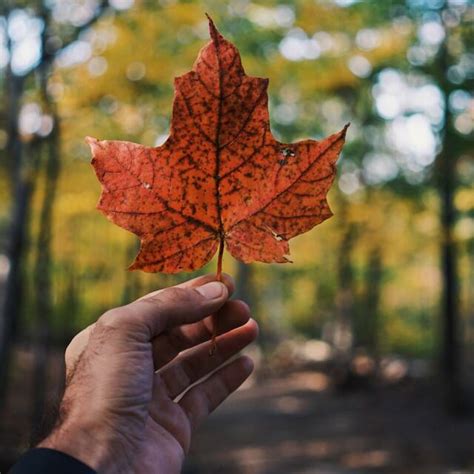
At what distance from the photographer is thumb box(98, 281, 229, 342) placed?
1294 mm

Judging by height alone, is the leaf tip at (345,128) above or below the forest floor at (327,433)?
above

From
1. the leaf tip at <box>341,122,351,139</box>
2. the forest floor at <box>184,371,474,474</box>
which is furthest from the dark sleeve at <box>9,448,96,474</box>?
the forest floor at <box>184,371,474,474</box>

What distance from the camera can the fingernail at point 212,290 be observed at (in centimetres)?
130

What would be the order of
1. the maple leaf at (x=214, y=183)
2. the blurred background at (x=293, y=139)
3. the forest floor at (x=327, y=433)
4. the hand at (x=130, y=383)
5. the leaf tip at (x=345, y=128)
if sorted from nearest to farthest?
the leaf tip at (x=345, y=128) → the maple leaf at (x=214, y=183) → the hand at (x=130, y=383) → the blurred background at (x=293, y=139) → the forest floor at (x=327, y=433)

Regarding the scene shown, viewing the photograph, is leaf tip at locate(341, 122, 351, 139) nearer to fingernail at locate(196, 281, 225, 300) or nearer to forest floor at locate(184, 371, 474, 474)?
fingernail at locate(196, 281, 225, 300)

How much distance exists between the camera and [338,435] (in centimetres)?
930

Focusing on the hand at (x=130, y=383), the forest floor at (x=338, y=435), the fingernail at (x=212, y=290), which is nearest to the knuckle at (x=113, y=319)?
the hand at (x=130, y=383)

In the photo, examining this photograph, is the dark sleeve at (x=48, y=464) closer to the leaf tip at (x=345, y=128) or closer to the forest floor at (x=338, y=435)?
the leaf tip at (x=345, y=128)

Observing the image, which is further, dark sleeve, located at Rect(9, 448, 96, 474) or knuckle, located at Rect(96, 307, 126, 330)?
knuckle, located at Rect(96, 307, 126, 330)

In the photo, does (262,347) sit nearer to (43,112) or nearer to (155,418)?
(43,112)

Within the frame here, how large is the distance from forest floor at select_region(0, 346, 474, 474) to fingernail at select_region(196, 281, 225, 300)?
523 centimetres

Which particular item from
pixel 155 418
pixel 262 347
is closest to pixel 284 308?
pixel 262 347

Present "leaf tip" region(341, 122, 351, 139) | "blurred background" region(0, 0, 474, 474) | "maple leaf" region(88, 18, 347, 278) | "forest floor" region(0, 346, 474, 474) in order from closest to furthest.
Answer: "leaf tip" region(341, 122, 351, 139) → "maple leaf" region(88, 18, 347, 278) → "blurred background" region(0, 0, 474, 474) → "forest floor" region(0, 346, 474, 474)

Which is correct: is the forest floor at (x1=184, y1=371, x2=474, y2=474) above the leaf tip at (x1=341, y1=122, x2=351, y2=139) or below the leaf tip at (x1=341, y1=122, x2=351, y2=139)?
below
